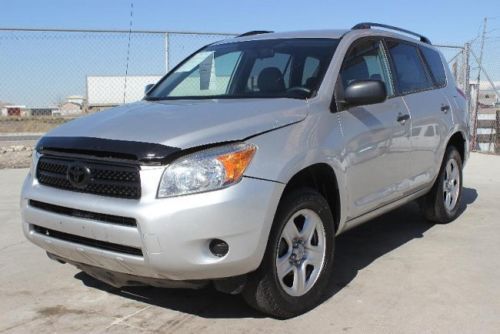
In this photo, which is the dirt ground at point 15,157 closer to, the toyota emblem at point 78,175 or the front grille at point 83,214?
the front grille at point 83,214

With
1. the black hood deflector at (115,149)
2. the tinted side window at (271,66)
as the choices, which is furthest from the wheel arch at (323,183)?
the black hood deflector at (115,149)

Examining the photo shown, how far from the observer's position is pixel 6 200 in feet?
24.1

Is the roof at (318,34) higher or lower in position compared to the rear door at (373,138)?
higher

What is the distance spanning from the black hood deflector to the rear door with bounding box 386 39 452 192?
2585 mm

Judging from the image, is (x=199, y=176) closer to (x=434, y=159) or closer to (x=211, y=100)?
(x=211, y=100)

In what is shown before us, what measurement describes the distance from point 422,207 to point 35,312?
392 cm

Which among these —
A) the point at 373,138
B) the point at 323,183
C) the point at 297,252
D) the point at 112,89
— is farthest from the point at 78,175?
the point at 112,89

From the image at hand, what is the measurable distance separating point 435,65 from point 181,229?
3.99m

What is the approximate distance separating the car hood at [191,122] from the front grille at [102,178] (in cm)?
18

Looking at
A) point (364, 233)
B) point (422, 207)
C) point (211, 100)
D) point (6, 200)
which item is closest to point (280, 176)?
point (211, 100)

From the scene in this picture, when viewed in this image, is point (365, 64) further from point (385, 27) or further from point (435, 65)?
point (435, 65)

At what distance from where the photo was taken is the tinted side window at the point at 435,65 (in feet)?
19.3

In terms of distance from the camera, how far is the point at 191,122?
345 centimetres

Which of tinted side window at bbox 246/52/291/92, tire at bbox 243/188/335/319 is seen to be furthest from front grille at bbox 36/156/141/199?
tinted side window at bbox 246/52/291/92
